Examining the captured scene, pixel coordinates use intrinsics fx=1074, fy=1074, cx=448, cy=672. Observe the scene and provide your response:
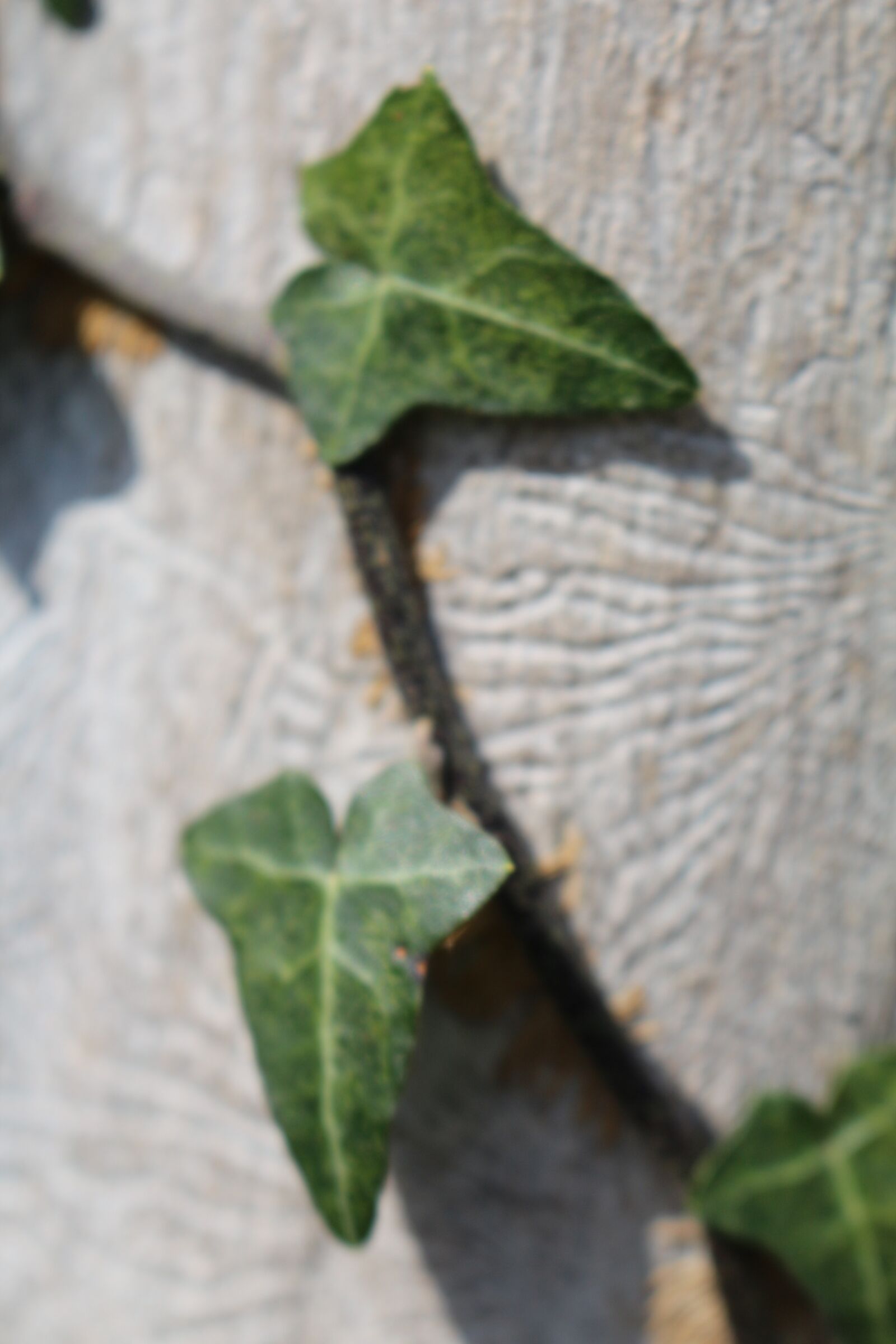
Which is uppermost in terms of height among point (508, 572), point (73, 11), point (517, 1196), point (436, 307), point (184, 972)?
point (73, 11)

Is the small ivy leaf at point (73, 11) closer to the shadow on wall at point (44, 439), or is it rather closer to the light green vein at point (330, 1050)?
the shadow on wall at point (44, 439)

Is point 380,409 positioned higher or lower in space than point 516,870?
higher

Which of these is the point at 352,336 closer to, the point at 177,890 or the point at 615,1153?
the point at 177,890

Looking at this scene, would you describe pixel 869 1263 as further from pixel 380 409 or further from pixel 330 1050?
pixel 380 409

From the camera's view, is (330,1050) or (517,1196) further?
(517,1196)

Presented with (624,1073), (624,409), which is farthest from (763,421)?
(624,1073)

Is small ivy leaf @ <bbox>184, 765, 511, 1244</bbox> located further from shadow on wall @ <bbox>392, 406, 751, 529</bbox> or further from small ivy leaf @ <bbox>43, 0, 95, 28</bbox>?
small ivy leaf @ <bbox>43, 0, 95, 28</bbox>

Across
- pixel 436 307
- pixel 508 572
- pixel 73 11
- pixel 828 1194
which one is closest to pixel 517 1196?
pixel 828 1194

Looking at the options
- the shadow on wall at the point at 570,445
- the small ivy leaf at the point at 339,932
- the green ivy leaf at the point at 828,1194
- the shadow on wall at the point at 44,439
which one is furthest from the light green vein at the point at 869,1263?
the shadow on wall at the point at 44,439
